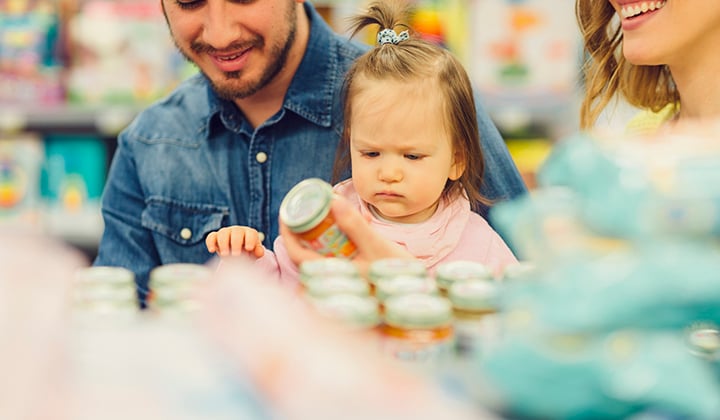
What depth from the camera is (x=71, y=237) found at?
382 centimetres

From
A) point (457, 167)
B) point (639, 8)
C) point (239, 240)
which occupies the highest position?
point (639, 8)

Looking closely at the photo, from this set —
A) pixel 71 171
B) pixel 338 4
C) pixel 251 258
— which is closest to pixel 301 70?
pixel 251 258

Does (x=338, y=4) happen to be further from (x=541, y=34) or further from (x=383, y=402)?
(x=383, y=402)

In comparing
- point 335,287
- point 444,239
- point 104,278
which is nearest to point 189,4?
point 444,239

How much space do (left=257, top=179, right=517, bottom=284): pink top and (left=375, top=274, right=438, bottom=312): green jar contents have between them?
0.51 metres

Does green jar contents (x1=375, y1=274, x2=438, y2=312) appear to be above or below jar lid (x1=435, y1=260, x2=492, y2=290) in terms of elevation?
below

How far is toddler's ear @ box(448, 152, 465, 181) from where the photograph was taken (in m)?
1.62

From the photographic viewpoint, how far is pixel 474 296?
2.88ft

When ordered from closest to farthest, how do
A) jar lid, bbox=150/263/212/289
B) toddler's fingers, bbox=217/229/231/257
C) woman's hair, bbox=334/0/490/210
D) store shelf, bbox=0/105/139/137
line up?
jar lid, bbox=150/263/212/289, toddler's fingers, bbox=217/229/231/257, woman's hair, bbox=334/0/490/210, store shelf, bbox=0/105/139/137

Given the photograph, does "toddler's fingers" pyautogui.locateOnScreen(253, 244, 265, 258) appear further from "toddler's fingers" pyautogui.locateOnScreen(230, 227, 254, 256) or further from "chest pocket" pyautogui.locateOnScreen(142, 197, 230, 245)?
"chest pocket" pyautogui.locateOnScreen(142, 197, 230, 245)

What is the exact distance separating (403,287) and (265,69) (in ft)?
3.59

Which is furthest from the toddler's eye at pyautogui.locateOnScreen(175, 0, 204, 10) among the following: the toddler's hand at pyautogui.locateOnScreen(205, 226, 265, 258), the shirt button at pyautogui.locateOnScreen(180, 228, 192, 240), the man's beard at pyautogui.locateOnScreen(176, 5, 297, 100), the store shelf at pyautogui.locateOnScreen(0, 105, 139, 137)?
the store shelf at pyautogui.locateOnScreen(0, 105, 139, 137)

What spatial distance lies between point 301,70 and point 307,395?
4.62 feet

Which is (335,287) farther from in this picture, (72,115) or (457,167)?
(72,115)
